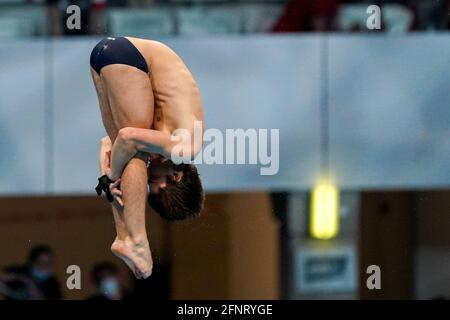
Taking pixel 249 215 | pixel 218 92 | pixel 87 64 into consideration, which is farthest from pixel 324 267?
pixel 87 64

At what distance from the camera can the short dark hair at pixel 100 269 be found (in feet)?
30.2

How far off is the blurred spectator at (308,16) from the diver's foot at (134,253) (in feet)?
5.48

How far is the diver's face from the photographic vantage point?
8633 mm

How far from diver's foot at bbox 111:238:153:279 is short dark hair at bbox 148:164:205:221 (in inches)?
8.4

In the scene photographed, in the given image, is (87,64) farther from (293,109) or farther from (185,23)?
(293,109)

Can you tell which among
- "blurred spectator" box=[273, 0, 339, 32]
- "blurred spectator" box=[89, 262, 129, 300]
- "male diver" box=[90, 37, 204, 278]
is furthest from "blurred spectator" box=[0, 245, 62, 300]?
"blurred spectator" box=[273, 0, 339, 32]

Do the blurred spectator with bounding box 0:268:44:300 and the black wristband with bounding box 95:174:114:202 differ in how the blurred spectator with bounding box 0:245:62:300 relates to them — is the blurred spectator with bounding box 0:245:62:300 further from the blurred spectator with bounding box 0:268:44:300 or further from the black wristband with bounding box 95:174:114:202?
the black wristband with bounding box 95:174:114:202

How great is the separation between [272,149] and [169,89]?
3.00 ft

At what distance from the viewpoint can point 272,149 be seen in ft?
30.0

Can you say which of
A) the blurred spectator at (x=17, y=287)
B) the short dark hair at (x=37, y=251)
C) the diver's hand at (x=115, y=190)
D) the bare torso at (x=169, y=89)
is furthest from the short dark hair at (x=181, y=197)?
the blurred spectator at (x=17, y=287)

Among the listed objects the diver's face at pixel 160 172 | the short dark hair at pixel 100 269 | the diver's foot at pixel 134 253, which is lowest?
the short dark hair at pixel 100 269

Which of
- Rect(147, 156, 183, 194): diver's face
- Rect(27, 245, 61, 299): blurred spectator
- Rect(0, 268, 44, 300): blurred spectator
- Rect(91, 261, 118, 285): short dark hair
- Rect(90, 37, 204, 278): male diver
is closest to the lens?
Rect(90, 37, 204, 278): male diver

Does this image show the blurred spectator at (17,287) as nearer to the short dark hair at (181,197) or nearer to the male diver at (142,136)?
the male diver at (142,136)

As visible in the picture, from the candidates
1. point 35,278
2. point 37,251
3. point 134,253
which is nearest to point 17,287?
point 35,278
